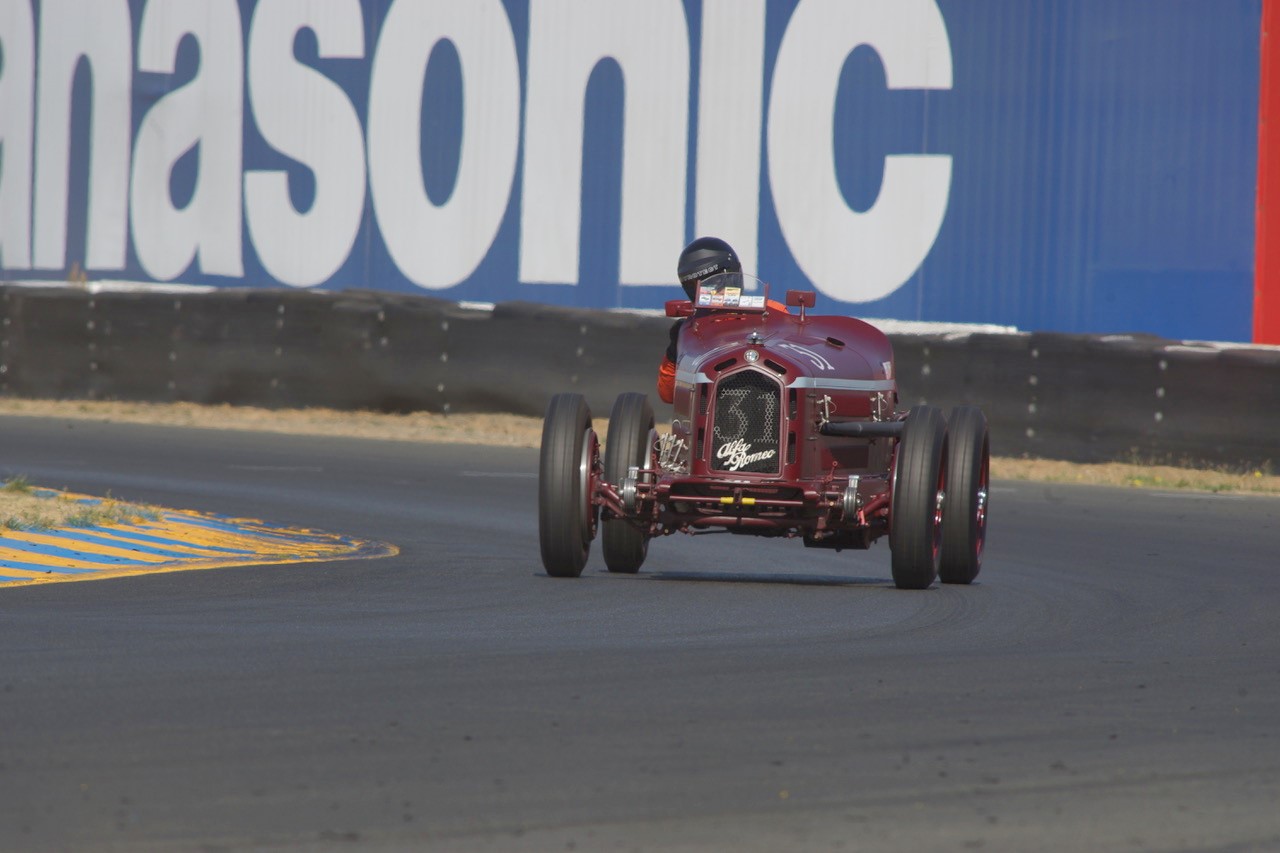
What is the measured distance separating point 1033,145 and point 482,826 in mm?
17457

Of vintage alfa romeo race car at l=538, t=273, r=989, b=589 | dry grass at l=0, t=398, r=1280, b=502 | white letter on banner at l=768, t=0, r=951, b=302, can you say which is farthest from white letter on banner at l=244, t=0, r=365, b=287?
vintage alfa romeo race car at l=538, t=273, r=989, b=589

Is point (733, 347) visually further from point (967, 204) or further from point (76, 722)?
point (967, 204)

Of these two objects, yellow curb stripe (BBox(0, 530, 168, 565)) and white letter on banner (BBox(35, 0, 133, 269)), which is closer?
yellow curb stripe (BBox(0, 530, 168, 565))

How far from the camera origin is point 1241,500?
1598 cm

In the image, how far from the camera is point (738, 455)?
998cm

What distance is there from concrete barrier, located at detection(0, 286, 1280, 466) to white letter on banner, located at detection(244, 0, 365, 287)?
9.56 feet

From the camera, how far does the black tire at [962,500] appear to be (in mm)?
10070

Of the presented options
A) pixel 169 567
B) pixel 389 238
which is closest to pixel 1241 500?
pixel 169 567

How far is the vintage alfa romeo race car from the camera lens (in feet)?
32.0

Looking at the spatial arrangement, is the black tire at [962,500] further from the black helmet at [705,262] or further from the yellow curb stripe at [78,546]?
the yellow curb stripe at [78,546]

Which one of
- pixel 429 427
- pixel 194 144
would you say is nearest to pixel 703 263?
pixel 429 427

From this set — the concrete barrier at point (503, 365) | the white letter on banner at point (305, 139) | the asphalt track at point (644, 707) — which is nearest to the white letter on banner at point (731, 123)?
the concrete barrier at point (503, 365)

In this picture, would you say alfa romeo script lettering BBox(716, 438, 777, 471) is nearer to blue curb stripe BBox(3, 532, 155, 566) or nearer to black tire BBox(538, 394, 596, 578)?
black tire BBox(538, 394, 596, 578)

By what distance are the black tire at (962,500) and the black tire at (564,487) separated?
A: 1.78 meters
